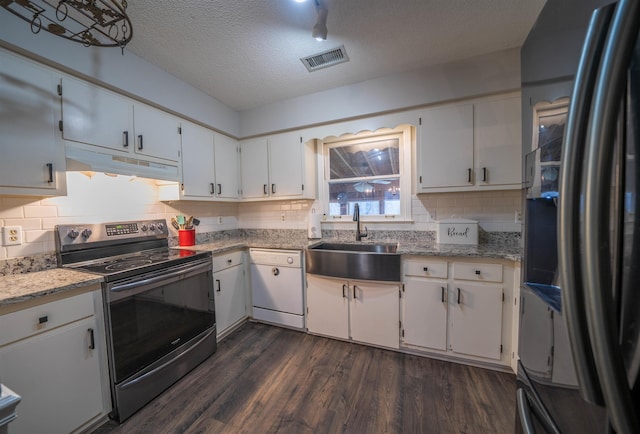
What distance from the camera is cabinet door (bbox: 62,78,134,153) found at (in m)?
1.58

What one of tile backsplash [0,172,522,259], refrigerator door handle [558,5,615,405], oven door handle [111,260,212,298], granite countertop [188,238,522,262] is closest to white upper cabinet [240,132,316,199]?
tile backsplash [0,172,522,259]

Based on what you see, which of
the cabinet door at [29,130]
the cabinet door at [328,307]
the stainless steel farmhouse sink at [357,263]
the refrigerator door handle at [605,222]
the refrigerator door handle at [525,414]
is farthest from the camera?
the cabinet door at [328,307]

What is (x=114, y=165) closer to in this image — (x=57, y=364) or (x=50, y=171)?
(x=50, y=171)

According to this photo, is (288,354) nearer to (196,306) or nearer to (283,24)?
(196,306)

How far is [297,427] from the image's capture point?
144 centimetres

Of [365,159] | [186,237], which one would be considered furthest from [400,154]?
[186,237]

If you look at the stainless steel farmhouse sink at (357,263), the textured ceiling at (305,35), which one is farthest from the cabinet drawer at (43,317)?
the textured ceiling at (305,35)

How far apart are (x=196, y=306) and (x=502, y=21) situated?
3057 mm

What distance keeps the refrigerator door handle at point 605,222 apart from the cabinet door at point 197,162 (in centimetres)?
264

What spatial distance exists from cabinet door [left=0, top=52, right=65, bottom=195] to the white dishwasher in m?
1.61

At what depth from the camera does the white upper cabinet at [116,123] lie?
160cm

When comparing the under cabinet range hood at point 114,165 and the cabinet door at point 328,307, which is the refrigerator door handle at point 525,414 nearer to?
the cabinet door at point 328,307

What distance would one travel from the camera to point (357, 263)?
2.13 meters

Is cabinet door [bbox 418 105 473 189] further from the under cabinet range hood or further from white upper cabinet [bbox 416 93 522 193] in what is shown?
the under cabinet range hood
